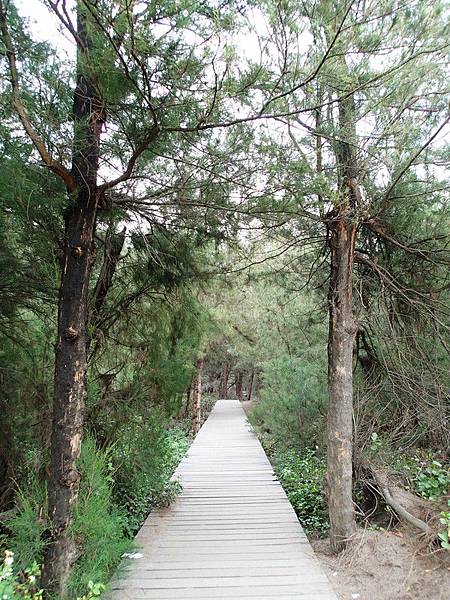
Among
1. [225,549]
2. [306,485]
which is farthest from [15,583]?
[306,485]

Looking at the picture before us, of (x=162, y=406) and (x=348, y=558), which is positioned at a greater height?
(x=162, y=406)

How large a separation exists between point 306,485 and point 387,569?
272cm

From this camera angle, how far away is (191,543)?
12.5 ft

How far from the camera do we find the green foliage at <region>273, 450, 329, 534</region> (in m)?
4.80

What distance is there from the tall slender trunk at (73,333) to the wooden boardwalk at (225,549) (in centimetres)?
76

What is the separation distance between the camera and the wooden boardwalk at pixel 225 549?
288cm

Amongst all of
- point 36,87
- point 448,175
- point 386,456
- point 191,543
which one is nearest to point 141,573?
point 191,543

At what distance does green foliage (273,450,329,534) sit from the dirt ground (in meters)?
1.09

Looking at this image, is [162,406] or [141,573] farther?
[162,406]

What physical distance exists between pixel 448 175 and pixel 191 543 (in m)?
4.24

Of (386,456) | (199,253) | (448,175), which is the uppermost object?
(448,175)

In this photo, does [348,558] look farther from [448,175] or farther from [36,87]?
[36,87]

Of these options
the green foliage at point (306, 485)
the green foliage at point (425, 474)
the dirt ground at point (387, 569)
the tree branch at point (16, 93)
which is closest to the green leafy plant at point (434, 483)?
the green foliage at point (425, 474)

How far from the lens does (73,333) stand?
2.60 m
